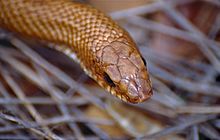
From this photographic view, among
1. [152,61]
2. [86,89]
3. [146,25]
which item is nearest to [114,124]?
[86,89]

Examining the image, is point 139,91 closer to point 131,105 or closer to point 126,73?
point 126,73

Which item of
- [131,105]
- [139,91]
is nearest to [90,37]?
[139,91]

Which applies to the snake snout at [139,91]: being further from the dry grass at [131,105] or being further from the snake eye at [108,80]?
the dry grass at [131,105]

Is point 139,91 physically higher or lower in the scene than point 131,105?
higher

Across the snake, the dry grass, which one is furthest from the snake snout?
the dry grass

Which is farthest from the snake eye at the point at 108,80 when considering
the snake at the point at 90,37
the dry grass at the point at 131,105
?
the dry grass at the point at 131,105

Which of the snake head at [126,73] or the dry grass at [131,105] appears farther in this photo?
the dry grass at [131,105]

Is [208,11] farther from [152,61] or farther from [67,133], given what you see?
[67,133]
